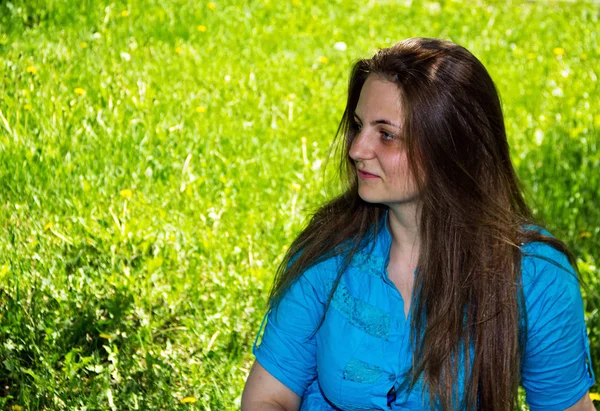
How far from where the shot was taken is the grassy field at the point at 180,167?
11.2 feet

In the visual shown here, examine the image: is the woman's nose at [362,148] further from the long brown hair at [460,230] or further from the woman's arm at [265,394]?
the woman's arm at [265,394]

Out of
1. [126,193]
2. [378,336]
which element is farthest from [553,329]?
[126,193]

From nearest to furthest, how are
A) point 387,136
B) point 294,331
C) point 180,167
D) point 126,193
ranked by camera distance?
point 387,136 < point 294,331 < point 126,193 < point 180,167

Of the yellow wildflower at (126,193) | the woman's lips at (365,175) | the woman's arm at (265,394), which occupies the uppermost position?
the woman's lips at (365,175)

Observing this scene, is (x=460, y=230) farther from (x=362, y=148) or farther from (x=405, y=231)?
(x=362, y=148)

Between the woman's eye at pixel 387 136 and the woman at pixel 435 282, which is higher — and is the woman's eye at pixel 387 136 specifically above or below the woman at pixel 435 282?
above

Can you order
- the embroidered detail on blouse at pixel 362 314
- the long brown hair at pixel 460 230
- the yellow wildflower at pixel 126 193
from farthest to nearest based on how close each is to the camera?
the yellow wildflower at pixel 126 193
the embroidered detail on blouse at pixel 362 314
the long brown hair at pixel 460 230

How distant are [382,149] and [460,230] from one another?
29 centimetres

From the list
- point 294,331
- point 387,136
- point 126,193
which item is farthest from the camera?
point 126,193

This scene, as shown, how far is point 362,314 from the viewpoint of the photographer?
2641 millimetres

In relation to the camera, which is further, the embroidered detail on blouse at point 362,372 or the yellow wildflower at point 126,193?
the yellow wildflower at point 126,193

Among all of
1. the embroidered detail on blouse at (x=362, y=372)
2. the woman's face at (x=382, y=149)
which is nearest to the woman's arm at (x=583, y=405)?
the embroidered detail on blouse at (x=362, y=372)

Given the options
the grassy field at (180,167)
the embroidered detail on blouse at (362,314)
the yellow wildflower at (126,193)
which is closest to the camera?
the embroidered detail on blouse at (362,314)

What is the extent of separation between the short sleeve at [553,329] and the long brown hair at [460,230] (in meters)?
0.03
